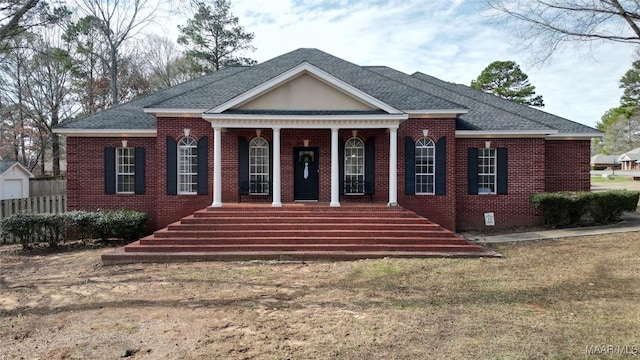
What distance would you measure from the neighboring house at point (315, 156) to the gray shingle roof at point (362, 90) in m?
0.09

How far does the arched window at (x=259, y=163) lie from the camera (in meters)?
13.5

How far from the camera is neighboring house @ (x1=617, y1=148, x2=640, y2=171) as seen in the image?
6038cm

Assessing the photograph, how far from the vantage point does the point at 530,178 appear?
45.2ft

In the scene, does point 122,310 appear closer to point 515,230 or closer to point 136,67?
point 515,230

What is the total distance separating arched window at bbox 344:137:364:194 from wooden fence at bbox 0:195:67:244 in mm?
10401

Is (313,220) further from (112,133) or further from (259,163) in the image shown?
(112,133)

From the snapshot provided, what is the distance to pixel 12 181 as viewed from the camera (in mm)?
21297

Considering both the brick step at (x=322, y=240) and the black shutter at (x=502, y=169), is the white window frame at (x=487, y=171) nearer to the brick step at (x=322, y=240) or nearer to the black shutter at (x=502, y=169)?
the black shutter at (x=502, y=169)

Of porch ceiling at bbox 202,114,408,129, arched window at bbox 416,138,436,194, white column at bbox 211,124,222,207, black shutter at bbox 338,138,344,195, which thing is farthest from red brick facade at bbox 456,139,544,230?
white column at bbox 211,124,222,207

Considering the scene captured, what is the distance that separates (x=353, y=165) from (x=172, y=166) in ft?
20.9

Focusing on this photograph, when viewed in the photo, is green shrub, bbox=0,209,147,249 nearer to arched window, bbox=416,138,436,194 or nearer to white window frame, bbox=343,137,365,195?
white window frame, bbox=343,137,365,195

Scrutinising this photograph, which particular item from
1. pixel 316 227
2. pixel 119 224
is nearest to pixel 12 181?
pixel 119 224

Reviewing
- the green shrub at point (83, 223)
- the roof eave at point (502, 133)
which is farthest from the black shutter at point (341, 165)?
the green shrub at point (83, 223)

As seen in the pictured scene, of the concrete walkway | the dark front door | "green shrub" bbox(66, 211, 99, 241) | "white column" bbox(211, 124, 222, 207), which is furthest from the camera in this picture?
the dark front door
